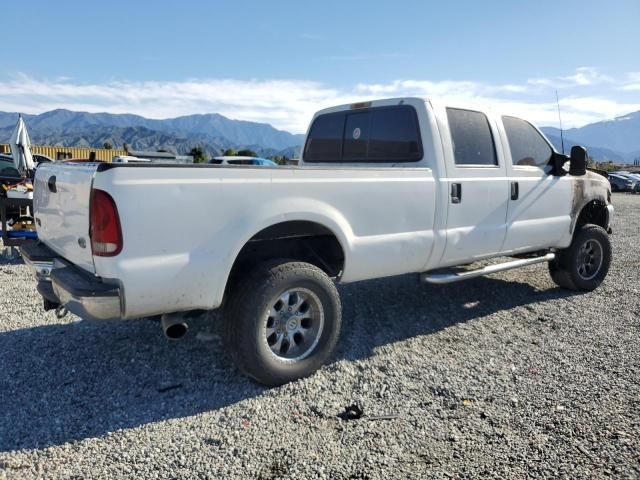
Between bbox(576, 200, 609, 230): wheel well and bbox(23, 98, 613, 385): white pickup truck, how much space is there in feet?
1.96

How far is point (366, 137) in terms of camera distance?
4746 millimetres

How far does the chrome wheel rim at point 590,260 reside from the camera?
5.86 m

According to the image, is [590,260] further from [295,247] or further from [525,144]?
[295,247]

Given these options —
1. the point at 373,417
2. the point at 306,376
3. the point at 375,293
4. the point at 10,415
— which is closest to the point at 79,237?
the point at 10,415

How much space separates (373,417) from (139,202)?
1835mm

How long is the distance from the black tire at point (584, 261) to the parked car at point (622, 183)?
29886 millimetres

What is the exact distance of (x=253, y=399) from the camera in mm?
3188

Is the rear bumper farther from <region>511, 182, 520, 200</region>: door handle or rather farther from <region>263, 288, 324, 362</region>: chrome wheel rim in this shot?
<region>511, 182, 520, 200</region>: door handle

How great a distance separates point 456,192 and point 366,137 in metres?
1.06

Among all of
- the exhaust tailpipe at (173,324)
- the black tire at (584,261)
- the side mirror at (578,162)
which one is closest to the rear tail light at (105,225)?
the exhaust tailpipe at (173,324)

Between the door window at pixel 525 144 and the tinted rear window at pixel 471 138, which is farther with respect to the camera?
the door window at pixel 525 144

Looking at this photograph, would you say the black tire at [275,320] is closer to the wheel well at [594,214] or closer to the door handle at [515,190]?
the door handle at [515,190]

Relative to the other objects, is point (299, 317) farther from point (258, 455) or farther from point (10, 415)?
point (10, 415)

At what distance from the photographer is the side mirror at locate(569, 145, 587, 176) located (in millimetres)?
5216
